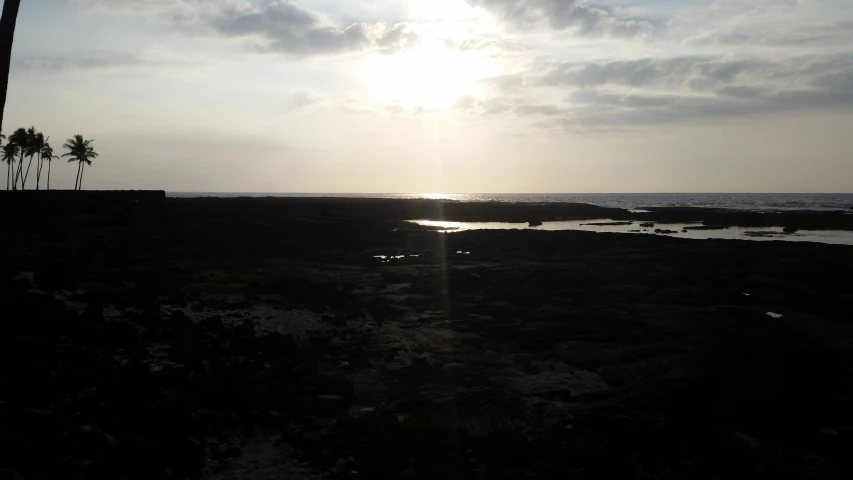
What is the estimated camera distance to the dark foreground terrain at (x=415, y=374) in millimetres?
7695

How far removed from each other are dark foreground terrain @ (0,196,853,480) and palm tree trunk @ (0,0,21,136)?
14.5 feet

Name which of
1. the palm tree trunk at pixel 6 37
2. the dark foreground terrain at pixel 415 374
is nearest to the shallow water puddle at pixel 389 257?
the dark foreground terrain at pixel 415 374

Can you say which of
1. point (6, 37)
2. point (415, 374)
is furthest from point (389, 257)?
point (6, 37)

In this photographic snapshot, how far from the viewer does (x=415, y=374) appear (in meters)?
11.6

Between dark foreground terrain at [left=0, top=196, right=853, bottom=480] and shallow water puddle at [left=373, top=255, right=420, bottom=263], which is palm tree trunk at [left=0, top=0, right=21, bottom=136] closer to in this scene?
dark foreground terrain at [left=0, top=196, right=853, bottom=480]

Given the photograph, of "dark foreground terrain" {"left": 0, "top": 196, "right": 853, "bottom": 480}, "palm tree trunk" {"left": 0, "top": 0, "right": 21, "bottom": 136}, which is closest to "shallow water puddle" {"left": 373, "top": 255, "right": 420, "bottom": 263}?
"dark foreground terrain" {"left": 0, "top": 196, "right": 853, "bottom": 480}

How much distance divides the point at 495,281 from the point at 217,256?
13244 mm

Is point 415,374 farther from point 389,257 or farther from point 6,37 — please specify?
point 389,257

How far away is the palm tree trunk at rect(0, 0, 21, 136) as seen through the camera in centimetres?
1096

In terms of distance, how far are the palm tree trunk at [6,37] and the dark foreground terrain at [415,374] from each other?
442cm

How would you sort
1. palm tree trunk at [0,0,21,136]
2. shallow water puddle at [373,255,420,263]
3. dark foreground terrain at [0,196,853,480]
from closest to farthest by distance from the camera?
dark foreground terrain at [0,196,853,480]
palm tree trunk at [0,0,21,136]
shallow water puddle at [373,255,420,263]

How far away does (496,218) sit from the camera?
70.2 metres

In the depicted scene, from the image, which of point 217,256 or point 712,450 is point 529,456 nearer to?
point 712,450

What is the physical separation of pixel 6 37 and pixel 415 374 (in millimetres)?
9890
